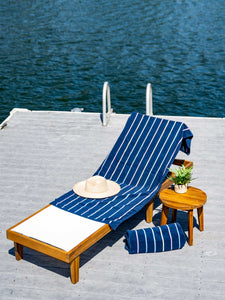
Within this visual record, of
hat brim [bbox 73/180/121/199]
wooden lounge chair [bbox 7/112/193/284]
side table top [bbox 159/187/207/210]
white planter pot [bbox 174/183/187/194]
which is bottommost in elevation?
wooden lounge chair [bbox 7/112/193/284]

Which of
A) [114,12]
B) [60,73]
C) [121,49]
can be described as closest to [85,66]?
[60,73]

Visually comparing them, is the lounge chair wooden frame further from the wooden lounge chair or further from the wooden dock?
the wooden dock

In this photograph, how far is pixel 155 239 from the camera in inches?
264

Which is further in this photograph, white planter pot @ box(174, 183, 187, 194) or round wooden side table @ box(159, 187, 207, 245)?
white planter pot @ box(174, 183, 187, 194)

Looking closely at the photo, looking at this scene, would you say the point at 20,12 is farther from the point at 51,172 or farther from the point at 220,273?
the point at 220,273

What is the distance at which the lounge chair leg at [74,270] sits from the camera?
20.0 feet

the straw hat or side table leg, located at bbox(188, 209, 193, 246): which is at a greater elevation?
the straw hat

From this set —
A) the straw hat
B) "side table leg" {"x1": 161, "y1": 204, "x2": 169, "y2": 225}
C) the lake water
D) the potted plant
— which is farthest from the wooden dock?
the lake water

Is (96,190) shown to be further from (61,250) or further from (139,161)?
(61,250)

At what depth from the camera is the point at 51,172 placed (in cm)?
920

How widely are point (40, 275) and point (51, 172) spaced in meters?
3.08

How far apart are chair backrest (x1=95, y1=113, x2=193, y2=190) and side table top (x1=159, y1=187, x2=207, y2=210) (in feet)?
1.85

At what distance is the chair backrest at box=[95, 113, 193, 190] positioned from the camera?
308 inches

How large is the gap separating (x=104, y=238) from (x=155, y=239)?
2.71ft
